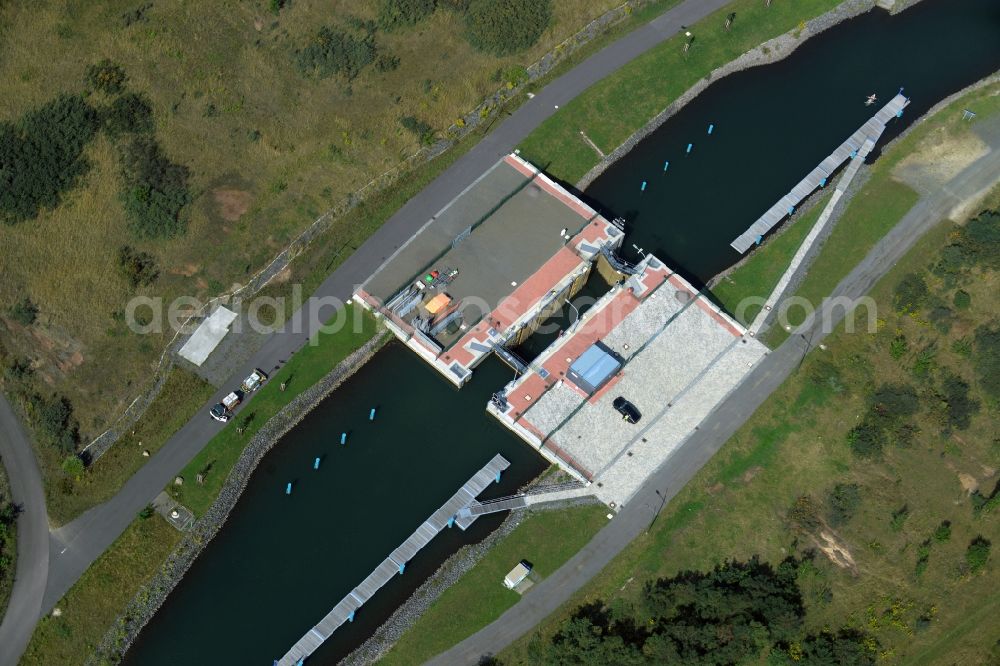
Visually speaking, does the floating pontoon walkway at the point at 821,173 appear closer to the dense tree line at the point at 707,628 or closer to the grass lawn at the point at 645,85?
the grass lawn at the point at 645,85

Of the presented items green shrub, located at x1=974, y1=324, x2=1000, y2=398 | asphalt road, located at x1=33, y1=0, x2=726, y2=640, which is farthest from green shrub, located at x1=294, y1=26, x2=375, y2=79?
green shrub, located at x1=974, y1=324, x2=1000, y2=398

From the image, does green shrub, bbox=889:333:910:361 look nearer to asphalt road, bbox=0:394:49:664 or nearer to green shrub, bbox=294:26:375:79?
green shrub, bbox=294:26:375:79

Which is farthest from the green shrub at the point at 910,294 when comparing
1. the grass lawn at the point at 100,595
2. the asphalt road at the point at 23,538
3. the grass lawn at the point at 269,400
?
the asphalt road at the point at 23,538

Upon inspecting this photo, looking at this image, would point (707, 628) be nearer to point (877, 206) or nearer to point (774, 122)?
point (877, 206)

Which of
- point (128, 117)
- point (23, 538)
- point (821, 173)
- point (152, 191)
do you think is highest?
point (128, 117)

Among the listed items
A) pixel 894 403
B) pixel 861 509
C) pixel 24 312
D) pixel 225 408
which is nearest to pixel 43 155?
pixel 24 312
